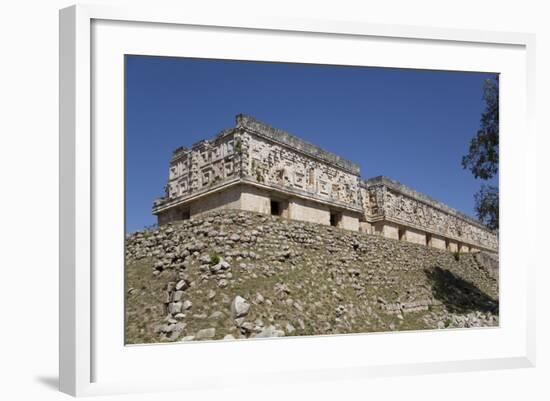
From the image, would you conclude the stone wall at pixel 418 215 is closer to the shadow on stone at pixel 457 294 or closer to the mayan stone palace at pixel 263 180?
the mayan stone palace at pixel 263 180

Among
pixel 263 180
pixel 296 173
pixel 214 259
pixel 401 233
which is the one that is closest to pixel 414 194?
pixel 401 233

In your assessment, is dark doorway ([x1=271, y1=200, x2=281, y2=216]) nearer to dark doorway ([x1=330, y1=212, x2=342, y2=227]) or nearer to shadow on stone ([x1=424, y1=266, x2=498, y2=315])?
dark doorway ([x1=330, y1=212, x2=342, y2=227])

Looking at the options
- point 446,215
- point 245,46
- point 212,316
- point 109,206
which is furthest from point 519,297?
point 446,215

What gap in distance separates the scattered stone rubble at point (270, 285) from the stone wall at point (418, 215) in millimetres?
3436

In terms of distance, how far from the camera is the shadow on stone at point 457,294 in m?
12.9

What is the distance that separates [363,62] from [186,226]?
5157mm

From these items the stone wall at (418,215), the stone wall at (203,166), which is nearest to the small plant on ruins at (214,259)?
the stone wall at (203,166)

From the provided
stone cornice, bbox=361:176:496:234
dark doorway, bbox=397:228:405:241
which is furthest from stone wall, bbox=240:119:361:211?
dark doorway, bbox=397:228:405:241

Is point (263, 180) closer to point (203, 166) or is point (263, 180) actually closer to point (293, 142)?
point (203, 166)

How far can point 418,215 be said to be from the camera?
19.2 metres

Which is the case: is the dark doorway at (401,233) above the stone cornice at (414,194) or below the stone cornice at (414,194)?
below

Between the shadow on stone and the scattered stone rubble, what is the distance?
0.06 m

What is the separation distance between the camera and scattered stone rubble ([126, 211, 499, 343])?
820 centimetres

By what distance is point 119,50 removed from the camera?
19.1ft
